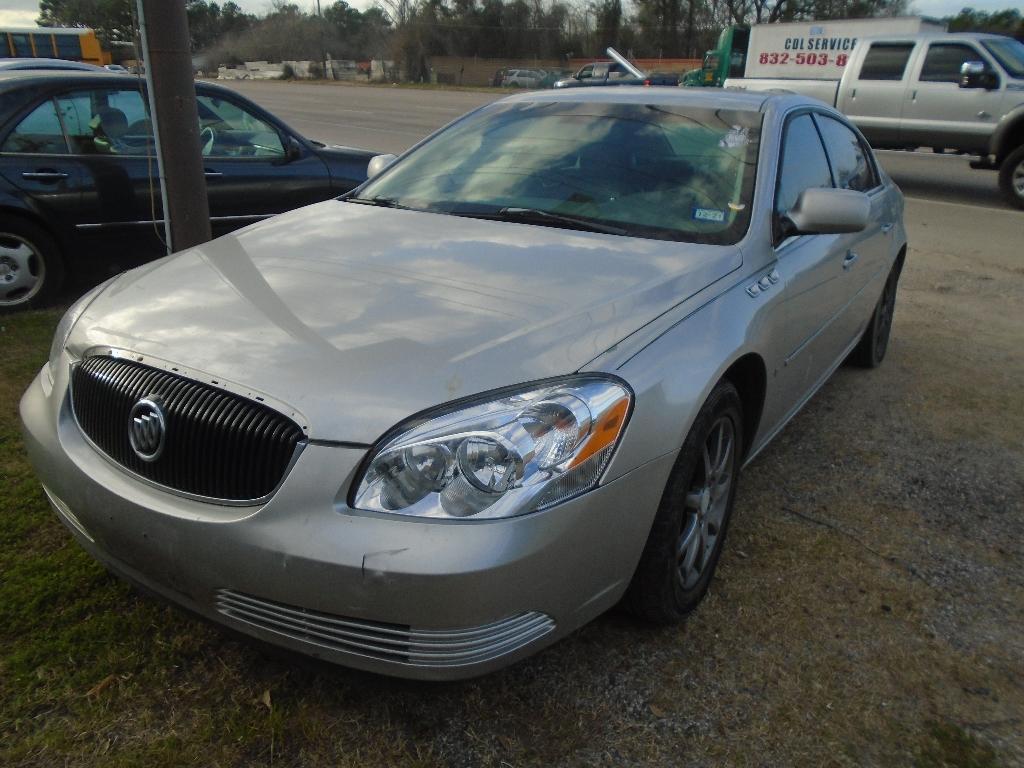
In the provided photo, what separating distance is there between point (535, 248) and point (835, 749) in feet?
5.70

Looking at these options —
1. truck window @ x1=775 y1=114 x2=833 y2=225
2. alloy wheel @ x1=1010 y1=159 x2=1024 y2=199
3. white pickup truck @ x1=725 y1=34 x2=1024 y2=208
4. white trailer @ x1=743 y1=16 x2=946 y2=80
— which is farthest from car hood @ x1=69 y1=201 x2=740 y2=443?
white trailer @ x1=743 y1=16 x2=946 y2=80

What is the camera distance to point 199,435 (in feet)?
6.75

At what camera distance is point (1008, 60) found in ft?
38.8

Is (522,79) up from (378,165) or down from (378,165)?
down

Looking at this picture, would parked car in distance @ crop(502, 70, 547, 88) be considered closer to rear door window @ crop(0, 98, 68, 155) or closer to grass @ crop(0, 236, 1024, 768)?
rear door window @ crop(0, 98, 68, 155)

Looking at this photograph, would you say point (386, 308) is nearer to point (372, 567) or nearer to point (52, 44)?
point (372, 567)

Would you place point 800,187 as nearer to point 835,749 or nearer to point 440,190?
point 440,190

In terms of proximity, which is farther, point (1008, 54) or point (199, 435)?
point (1008, 54)

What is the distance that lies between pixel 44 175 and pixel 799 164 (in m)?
4.54

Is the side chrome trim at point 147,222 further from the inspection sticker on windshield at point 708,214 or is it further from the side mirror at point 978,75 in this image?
the side mirror at point 978,75

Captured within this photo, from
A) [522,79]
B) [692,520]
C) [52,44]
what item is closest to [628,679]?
[692,520]

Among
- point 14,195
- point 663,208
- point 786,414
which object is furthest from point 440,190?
point 14,195

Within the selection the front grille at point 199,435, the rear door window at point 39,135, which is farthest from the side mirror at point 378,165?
the rear door window at point 39,135

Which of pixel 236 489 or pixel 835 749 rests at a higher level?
pixel 236 489
